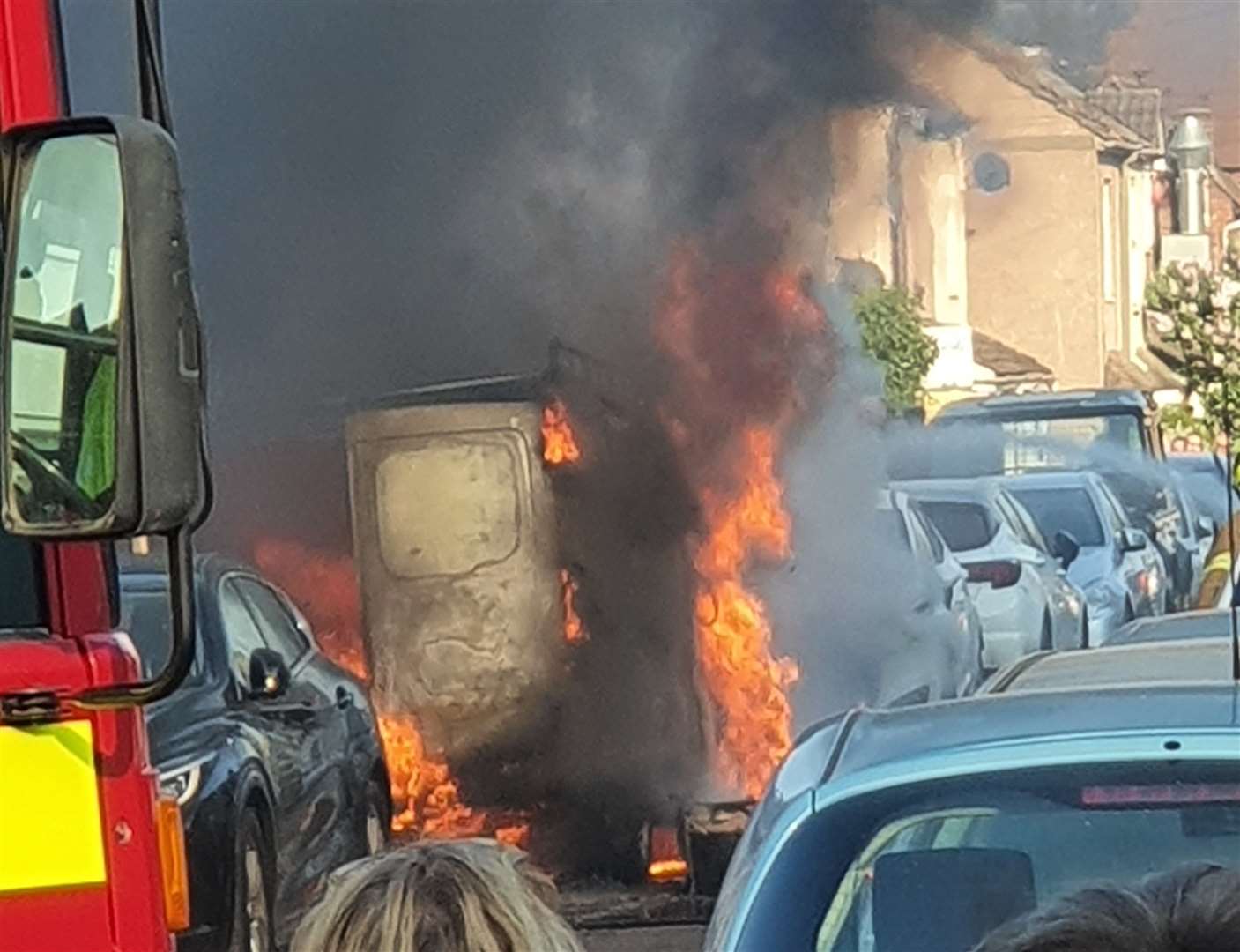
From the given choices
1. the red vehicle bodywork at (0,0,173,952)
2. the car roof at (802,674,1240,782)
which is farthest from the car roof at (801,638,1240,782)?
the red vehicle bodywork at (0,0,173,952)

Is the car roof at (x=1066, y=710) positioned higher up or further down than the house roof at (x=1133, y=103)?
further down

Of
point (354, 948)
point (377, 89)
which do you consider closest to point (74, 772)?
point (354, 948)

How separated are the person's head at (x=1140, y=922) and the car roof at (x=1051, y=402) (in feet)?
9.60

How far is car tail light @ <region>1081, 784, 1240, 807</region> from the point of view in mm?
3955

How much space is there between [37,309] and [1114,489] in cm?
261

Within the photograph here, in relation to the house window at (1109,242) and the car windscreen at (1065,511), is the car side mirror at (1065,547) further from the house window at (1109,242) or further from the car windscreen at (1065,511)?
the house window at (1109,242)

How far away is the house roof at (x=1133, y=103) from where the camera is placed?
485 centimetres

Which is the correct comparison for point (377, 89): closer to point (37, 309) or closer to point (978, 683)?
point (978, 683)

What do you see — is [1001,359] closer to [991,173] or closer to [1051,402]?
[1051,402]

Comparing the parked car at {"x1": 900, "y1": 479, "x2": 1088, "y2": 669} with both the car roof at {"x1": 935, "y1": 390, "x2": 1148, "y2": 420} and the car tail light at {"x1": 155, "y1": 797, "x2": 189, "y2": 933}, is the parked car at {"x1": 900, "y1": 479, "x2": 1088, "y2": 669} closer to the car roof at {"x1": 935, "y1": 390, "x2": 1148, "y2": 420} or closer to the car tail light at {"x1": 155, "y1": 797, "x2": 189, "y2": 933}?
the car roof at {"x1": 935, "y1": 390, "x2": 1148, "y2": 420}

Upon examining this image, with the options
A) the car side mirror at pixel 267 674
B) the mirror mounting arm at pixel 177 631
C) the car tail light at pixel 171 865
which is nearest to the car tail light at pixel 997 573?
the car side mirror at pixel 267 674

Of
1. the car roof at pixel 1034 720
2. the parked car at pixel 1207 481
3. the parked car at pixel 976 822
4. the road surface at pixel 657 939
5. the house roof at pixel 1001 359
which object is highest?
the house roof at pixel 1001 359

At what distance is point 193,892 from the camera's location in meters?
4.58

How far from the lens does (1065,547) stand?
495 centimetres
